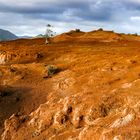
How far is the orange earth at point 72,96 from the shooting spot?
32.5 metres

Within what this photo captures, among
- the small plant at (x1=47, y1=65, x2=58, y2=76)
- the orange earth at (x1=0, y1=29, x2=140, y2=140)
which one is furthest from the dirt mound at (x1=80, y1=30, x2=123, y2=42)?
the small plant at (x1=47, y1=65, x2=58, y2=76)

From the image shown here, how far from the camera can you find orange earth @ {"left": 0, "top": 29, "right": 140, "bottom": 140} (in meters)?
32.5

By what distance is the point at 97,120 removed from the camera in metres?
34.4

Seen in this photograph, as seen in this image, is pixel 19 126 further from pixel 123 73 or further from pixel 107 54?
pixel 107 54

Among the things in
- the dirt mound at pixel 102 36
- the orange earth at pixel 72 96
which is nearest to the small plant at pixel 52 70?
the orange earth at pixel 72 96

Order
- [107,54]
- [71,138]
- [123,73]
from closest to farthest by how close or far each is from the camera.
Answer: [71,138], [123,73], [107,54]

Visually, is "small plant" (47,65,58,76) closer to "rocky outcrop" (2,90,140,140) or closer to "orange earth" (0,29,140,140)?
"orange earth" (0,29,140,140)

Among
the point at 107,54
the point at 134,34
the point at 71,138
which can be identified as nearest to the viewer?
the point at 71,138

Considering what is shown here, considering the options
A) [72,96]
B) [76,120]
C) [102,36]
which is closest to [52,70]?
[72,96]

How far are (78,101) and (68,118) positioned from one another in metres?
1.95

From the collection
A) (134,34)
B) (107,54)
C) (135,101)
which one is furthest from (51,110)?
(134,34)

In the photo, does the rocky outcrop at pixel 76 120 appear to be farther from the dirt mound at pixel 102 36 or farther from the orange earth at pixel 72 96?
the dirt mound at pixel 102 36

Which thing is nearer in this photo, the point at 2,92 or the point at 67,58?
the point at 2,92

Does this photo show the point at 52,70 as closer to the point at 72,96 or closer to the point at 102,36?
the point at 72,96
